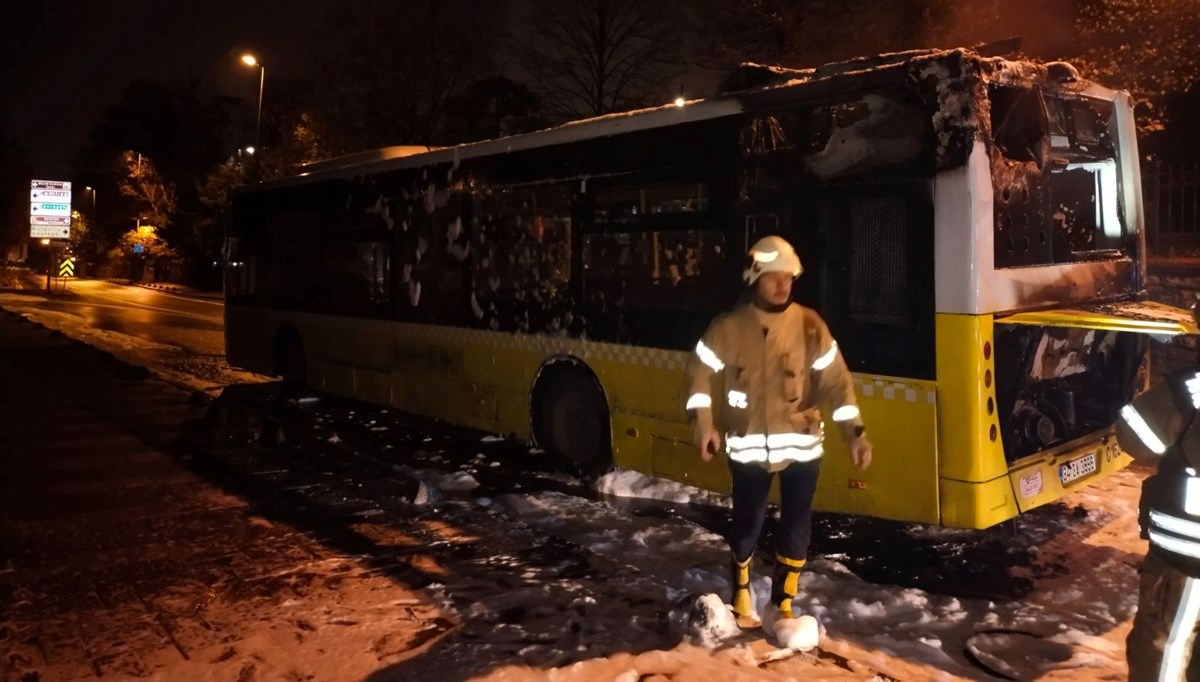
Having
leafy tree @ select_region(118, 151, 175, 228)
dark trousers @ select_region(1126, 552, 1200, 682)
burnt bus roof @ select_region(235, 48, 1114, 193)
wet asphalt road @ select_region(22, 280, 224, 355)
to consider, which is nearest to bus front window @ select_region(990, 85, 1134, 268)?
burnt bus roof @ select_region(235, 48, 1114, 193)

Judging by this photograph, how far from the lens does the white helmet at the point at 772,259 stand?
4461 mm

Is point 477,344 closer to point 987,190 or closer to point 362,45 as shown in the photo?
point 987,190

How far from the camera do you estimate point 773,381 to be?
4547 millimetres

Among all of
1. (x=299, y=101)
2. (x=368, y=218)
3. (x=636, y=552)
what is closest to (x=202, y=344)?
(x=368, y=218)

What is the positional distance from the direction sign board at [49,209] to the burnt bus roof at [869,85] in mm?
50837

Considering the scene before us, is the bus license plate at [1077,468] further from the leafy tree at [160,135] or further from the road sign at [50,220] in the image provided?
the leafy tree at [160,135]

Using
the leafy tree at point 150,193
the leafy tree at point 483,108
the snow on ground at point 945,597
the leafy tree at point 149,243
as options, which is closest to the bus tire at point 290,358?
the snow on ground at point 945,597

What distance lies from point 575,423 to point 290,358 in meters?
6.01

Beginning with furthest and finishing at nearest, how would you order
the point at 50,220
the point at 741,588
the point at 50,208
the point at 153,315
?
the point at 50,208 < the point at 50,220 < the point at 153,315 < the point at 741,588

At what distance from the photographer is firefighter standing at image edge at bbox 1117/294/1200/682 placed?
10.1 feet

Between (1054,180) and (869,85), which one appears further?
(1054,180)

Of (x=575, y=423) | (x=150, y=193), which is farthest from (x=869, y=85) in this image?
(x=150, y=193)

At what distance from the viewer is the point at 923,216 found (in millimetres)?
5246

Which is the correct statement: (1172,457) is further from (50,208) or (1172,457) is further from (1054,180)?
(50,208)
